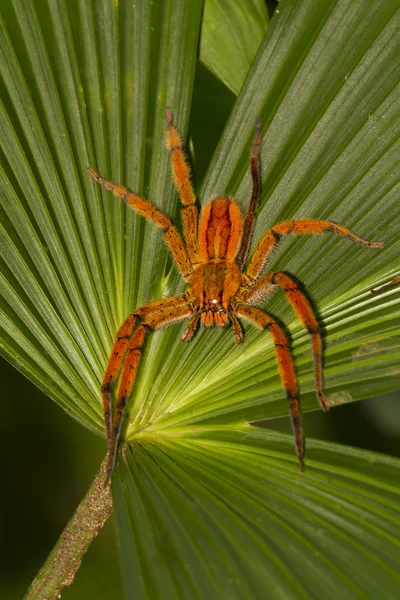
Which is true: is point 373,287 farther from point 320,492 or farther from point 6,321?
point 6,321

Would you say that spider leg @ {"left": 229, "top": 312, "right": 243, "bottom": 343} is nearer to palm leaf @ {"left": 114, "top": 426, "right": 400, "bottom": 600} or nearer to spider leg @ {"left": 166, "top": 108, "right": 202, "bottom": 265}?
palm leaf @ {"left": 114, "top": 426, "right": 400, "bottom": 600}

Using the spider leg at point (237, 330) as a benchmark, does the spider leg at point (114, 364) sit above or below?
→ below

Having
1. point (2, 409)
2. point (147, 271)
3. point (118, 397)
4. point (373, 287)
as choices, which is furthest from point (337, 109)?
point (2, 409)

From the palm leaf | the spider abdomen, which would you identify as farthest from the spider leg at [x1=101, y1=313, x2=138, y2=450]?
the spider abdomen

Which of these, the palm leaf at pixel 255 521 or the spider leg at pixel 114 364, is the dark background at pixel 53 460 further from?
the palm leaf at pixel 255 521

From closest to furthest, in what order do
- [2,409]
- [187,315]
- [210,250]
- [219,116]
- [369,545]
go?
1. [369,545]
2. [187,315]
3. [210,250]
4. [219,116]
5. [2,409]

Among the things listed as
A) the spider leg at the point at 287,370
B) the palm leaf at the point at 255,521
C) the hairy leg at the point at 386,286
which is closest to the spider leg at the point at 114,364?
the palm leaf at the point at 255,521

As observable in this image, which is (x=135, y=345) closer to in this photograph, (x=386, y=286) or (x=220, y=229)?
(x=220, y=229)
